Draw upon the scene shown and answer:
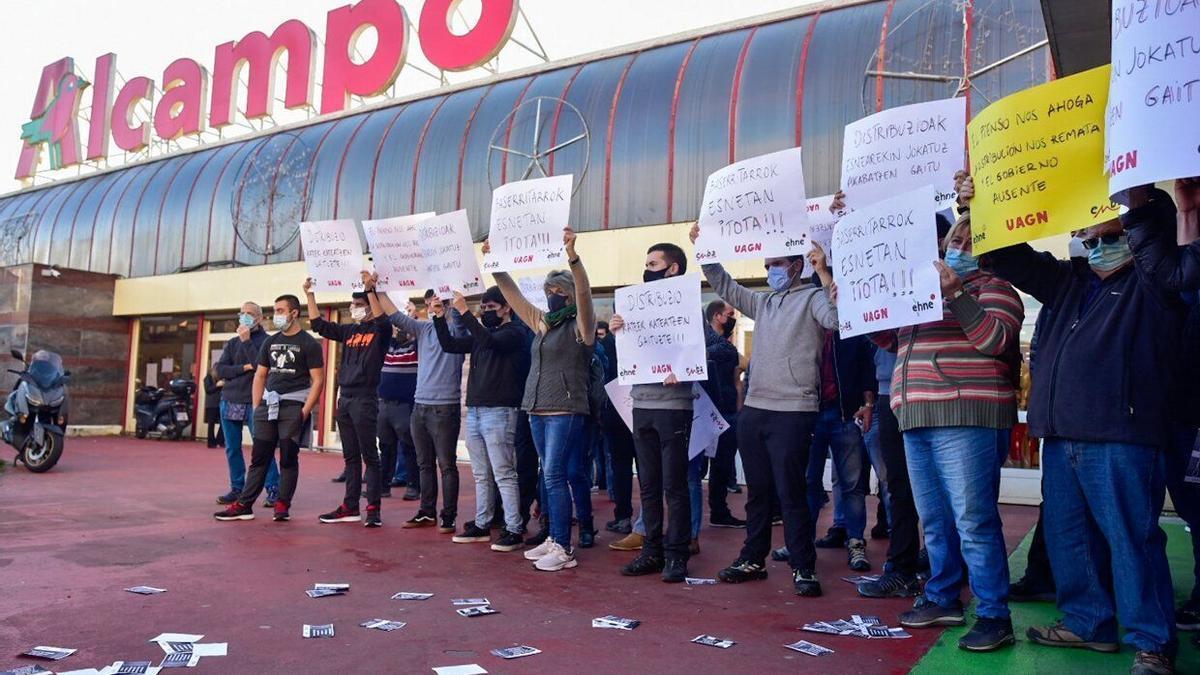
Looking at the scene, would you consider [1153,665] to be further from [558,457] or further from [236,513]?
[236,513]

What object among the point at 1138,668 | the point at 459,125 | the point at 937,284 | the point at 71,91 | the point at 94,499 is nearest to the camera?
the point at 1138,668

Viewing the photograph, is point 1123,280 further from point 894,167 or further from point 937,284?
point 894,167

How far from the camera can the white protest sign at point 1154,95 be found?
2.48 m

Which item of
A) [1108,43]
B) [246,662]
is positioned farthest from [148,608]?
[1108,43]

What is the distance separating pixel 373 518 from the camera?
6992 mm

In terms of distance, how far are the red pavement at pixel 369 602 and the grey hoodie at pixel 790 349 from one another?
1.08m

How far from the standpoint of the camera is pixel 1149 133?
2572 millimetres

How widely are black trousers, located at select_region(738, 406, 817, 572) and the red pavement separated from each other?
1.04 ft

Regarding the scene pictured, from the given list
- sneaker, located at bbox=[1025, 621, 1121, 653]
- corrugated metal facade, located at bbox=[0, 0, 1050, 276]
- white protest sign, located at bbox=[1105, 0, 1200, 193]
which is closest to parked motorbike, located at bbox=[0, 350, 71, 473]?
corrugated metal facade, located at bbox=[0, 0, 1050, 276]

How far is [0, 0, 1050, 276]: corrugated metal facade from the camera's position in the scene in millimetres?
11249

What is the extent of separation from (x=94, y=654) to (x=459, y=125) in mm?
13105

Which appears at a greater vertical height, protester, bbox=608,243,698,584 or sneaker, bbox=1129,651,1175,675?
protester, bbox=608,243,698,584

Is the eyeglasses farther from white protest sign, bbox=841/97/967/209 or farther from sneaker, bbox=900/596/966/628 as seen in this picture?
sneaker, bbox=900/596/966/628

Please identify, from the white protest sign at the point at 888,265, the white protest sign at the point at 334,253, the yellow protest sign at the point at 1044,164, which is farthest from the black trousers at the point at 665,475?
the white protest sign at the point at 334,253
